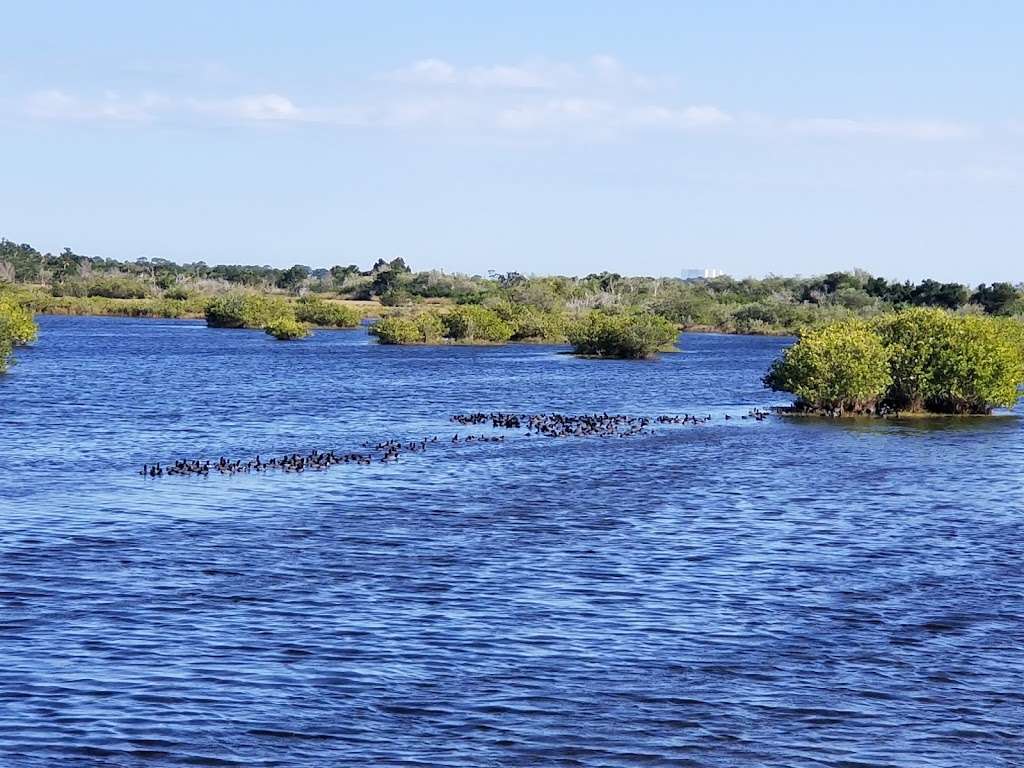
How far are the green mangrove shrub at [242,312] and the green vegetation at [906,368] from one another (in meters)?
103

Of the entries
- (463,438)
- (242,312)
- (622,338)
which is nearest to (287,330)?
(242,312)

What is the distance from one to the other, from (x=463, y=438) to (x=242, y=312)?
112112 millimetres

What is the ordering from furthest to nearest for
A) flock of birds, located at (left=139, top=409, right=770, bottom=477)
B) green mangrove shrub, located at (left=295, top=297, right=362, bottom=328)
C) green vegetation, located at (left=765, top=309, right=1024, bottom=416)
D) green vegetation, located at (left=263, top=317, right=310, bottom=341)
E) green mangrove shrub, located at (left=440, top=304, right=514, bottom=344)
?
green mangrove shrub, located at (left=295, top=297, right=362, bottom=328) → green vegetation, located at (left=263, top=317, right=310, bottom=341) → green mangrove shrub, located at (left=440, top=304, right=514, bottom=344) → green vegetation, located at (left=765, top=309, right=1024, bottom=416) → flock of birds, located at (left=139, top=409, right=770, bottom=477)

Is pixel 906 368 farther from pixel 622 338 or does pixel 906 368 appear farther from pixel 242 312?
pixel 242 312

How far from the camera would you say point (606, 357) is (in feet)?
352

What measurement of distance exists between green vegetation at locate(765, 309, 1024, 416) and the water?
8135mm

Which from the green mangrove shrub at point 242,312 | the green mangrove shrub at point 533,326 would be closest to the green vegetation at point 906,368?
the green mangrove shrub at point 533,326

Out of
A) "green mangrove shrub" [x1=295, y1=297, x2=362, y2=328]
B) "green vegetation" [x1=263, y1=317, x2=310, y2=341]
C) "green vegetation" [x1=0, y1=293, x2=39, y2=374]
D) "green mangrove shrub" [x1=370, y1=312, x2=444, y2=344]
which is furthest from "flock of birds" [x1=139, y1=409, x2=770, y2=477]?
"green mangrove shrub" [x1=295, y1=297, x2=362, y2=328]

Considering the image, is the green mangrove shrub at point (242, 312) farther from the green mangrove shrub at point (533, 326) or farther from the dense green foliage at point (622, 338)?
the dense green foliage at point (622, 338)

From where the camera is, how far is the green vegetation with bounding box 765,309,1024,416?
55.0m

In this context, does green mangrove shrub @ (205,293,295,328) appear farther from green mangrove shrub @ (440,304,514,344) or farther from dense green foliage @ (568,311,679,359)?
dense green foliage @ (568,311,679,359)

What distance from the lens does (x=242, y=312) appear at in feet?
510

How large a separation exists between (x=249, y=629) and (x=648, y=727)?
21.3ft

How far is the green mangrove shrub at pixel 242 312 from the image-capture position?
155 m
